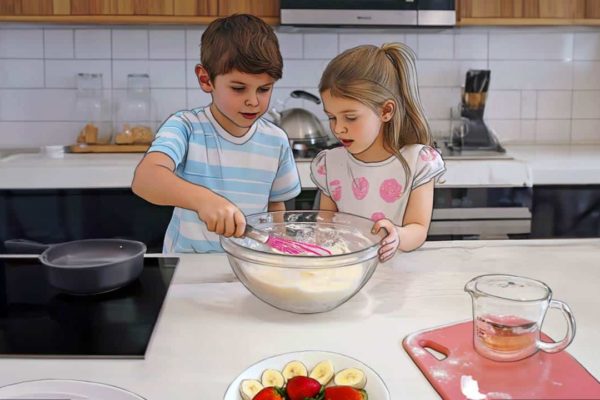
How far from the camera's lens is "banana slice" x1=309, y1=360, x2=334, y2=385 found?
72 centimetres

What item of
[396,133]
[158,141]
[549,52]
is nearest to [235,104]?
[158,141]

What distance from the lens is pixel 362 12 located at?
2.21 metres

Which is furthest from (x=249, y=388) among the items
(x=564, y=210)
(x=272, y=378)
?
(x=564, y=210)

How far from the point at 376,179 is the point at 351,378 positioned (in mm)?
513

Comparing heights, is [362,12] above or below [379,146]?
above

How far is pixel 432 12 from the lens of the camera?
224 cm

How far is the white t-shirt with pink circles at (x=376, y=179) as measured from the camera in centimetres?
116

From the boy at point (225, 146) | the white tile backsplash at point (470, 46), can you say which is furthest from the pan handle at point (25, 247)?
the white tile backsplash at point (470, 46)

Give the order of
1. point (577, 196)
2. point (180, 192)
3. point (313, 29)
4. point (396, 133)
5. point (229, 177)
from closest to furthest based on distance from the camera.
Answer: point (180, 192) → point (396, 133) → point (229, 177) → point (577, 196) → point (313, 29)

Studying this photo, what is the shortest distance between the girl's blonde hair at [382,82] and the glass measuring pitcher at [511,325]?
371mm

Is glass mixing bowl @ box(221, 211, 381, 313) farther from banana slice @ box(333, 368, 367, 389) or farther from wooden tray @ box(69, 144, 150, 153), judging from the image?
wooden tray @ box(69, 144, 150, 153)

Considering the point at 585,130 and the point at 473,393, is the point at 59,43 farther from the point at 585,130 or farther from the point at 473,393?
the point at 473,393

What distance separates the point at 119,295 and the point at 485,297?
520 mm

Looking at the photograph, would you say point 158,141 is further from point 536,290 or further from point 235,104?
point 536,290
